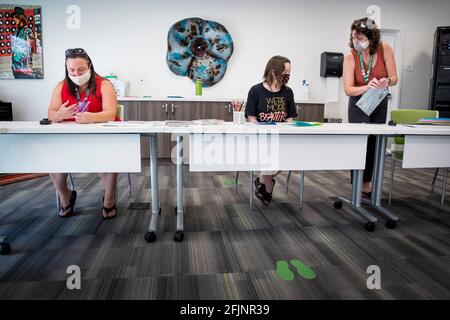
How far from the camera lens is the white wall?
447cm

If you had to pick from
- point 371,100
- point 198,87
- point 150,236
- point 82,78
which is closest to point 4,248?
point 150,236

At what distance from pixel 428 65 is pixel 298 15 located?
7.37 ft

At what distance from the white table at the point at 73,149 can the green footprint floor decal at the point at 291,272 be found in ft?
2.94

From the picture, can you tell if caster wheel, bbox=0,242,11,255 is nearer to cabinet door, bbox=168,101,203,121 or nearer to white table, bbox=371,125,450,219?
white table, bbox=371,125,450,219

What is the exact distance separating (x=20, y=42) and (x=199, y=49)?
237 centimetres

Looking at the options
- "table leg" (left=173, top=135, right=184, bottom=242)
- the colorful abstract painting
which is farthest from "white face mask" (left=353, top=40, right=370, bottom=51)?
the colorful abstract painting

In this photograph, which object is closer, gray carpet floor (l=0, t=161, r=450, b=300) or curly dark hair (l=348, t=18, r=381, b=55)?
gray carpet floor (l=0, t=161, r=450, b=300)

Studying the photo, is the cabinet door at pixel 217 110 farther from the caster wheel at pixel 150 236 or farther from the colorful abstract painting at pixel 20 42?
the caster wheel at pixel 150 236

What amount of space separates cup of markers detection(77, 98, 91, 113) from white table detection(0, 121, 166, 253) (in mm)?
422

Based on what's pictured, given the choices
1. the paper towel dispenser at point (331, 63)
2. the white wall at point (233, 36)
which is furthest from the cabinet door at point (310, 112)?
the paper towel dispenser at point (331, 63)

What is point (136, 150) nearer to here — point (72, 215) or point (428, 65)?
point (72, 215)

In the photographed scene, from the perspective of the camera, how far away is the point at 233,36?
4703mm

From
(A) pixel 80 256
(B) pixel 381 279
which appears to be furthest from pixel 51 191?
(B) pixel 381 279

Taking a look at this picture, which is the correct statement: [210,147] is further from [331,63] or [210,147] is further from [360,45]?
[331,63]
